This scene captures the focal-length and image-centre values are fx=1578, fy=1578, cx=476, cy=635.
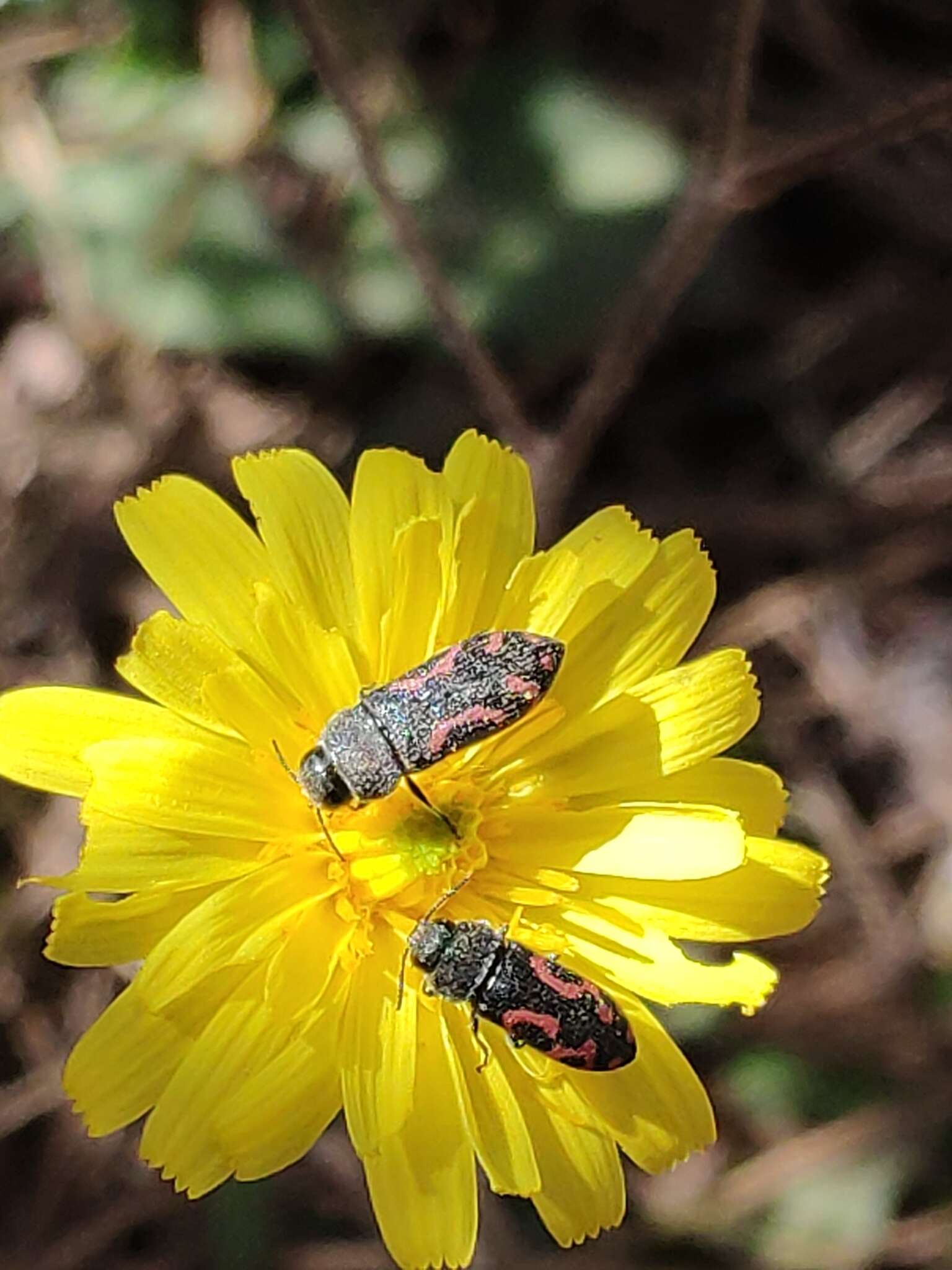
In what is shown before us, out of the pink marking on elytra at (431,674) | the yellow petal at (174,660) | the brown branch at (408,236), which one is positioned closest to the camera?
the yellow petal at (174,660)

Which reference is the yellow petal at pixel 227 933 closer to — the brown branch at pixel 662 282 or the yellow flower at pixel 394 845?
the yellow flower at pixel 394 845

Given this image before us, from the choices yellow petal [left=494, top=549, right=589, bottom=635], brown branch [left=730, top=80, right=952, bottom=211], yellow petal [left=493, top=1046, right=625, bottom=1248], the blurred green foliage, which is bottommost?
yellow petal [left=493, top=1046, right=625, bottom=1248]

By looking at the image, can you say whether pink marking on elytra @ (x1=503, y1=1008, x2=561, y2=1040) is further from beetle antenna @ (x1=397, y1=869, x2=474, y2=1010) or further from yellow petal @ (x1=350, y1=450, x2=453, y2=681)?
yellow petal @ (x1=350, y1=450, x2=453, y2=681)

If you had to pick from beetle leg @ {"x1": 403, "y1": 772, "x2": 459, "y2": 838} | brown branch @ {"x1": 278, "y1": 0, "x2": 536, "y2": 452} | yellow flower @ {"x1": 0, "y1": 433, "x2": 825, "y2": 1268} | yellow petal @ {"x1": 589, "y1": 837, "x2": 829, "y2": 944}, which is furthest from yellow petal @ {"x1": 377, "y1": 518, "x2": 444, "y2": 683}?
brown branch @ {"x1": 278, "y1": 0, "x2": 536, "y2": 452}

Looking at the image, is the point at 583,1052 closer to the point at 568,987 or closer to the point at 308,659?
the point at 568,987

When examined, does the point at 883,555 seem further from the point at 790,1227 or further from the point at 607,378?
the point at 790,1227

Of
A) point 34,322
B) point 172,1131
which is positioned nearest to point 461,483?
point 172,1131

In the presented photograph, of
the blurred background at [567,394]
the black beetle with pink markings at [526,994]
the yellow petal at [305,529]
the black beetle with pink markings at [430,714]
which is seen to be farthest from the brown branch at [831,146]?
the black beetle with pink markings at [526,994]
